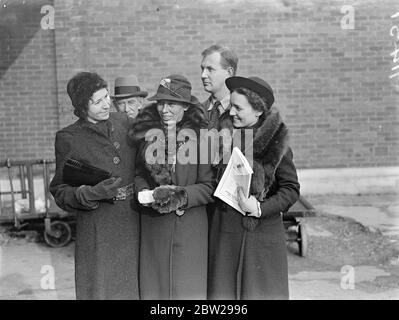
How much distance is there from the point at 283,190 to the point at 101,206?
974mm

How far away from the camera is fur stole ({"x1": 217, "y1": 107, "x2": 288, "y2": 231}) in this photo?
330cm

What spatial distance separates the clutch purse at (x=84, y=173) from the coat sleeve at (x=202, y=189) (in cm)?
45

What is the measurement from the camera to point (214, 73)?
13.0 ft

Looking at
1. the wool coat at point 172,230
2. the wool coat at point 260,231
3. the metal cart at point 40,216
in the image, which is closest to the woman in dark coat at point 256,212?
the wool coat at point 260,231

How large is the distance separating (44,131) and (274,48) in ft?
9.72

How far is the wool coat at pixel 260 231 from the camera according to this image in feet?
10.9

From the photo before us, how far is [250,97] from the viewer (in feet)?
10.8

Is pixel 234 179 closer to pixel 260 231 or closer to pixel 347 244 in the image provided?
pixel 260 231

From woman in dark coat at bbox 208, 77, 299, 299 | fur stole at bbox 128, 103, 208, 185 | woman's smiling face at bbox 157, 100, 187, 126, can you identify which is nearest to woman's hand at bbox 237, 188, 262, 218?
woman in dark coat at bbox 208, 77, 299, 299

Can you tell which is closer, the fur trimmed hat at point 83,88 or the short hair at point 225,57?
the fur trimmed hat at point 83,88

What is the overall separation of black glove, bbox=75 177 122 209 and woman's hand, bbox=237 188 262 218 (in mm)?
656

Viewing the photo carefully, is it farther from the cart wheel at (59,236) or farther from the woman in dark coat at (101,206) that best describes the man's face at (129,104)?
the cart wheel at (59,236)

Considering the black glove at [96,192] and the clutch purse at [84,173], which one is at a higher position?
the clutch purse at [84,173]

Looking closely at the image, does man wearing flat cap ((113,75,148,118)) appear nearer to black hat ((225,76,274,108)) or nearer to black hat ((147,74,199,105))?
black hat ((147,74,199,105))
